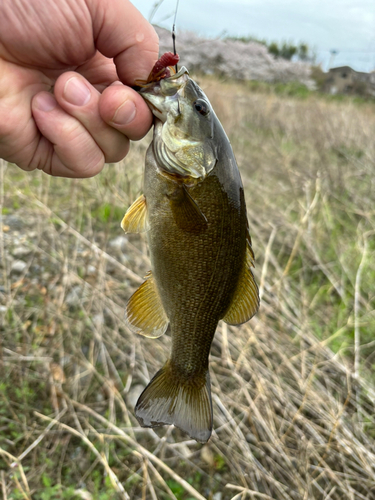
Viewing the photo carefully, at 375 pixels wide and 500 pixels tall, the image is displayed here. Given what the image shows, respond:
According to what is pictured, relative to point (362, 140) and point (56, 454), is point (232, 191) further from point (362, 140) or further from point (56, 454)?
point (362, 140)

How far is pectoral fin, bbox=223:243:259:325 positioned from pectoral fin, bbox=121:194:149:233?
387 millimetres

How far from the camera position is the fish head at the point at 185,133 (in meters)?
1.21

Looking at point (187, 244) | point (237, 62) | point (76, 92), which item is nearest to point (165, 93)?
point (76, 92)

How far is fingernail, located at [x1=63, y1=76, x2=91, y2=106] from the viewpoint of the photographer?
132 centimetres

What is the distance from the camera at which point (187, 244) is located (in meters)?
1.26

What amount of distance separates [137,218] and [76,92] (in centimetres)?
51

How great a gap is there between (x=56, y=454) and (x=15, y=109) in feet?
7.28

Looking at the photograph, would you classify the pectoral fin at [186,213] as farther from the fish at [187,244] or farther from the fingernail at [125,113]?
the fingernail at [125,113]

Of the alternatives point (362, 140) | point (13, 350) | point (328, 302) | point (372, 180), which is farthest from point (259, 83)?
point (13, 350)

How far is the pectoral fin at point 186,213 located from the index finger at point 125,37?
578 mm

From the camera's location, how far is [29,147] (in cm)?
158

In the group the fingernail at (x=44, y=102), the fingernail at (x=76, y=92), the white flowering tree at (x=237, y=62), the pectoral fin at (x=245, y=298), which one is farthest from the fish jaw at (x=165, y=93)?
the white flowering tree at (x=237, y=62)

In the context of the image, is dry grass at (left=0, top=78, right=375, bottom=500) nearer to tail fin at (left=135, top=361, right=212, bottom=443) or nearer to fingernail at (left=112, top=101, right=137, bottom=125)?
tail fin at (left=135, top=361, right=212, bottom=443)

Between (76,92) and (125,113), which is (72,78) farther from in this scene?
(125,113)
